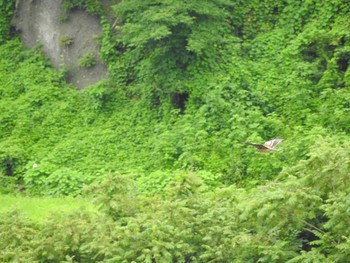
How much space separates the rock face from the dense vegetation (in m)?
0.31

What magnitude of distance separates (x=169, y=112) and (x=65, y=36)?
4233 mm

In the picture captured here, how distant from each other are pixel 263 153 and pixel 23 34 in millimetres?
8778

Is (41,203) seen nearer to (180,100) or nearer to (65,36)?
(180,100)

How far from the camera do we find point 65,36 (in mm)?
19594

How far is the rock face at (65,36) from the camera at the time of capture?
1916 cm

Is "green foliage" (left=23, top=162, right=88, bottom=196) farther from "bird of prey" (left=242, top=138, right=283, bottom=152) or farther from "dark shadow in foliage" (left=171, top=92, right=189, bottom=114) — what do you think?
"bird of prey" (left=242, top=138, right=283, bottom=152)

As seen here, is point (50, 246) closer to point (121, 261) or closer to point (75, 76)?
point (121, 261)

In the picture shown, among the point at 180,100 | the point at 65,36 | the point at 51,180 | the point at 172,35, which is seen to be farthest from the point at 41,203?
the point at 65,36

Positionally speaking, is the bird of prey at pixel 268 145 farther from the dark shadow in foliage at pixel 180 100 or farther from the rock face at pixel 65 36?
the rock face at pixel 65 36

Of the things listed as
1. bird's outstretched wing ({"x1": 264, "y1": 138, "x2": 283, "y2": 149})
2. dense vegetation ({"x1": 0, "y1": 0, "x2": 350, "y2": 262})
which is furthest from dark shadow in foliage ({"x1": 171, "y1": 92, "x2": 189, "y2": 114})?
bird's outstretched wing ({"x1": 264, "y1": 138, "x2": 283, "y2": 149})

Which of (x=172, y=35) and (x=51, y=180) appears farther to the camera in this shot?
(x=172, y=35)

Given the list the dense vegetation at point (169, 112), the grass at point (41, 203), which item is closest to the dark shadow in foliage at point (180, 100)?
the dense vegetation at point (169, 112)

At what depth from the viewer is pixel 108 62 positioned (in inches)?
741

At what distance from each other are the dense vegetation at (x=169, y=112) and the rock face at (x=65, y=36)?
31 centimetres
